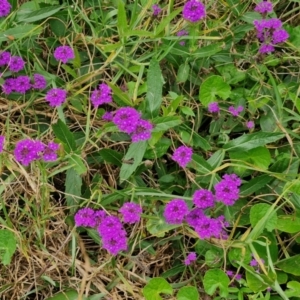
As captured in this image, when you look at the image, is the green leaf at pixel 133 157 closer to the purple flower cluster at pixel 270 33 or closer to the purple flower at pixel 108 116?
the purple flower at pixel 108 116

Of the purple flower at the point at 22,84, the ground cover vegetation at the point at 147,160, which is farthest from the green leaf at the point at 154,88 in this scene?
the purple flower at the point at 22,84

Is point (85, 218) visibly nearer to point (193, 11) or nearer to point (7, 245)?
point (7, 245)

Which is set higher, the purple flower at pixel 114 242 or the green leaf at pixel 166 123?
the green leaf at pixel 166 123

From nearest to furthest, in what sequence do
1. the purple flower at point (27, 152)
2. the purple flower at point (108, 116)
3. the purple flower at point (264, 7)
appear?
1. the purple flower at point (27, 152)
2. the purple flower at point (108, 116)
3. the purple flower at point (264, 7)

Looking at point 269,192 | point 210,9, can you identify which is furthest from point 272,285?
point 210,9

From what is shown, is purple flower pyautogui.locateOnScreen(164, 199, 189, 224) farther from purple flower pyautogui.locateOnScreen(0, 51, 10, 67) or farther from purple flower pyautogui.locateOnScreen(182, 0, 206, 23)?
purple flower pyautogui.locateOnScreen(0, 51, 10, 67)

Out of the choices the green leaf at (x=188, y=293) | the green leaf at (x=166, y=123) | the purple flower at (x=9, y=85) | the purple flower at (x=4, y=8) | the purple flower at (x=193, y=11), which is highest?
the purple flower at (x=4, y=8)

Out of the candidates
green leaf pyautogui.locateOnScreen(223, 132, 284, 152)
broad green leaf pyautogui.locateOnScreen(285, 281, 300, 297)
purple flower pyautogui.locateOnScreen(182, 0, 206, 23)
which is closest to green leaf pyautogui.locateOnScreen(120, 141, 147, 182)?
green leaf pyautogui.locateOnScreen(223, 132, 284, 152)

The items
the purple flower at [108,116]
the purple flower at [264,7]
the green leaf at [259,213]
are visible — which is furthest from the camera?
the purple flower at [264,7]
